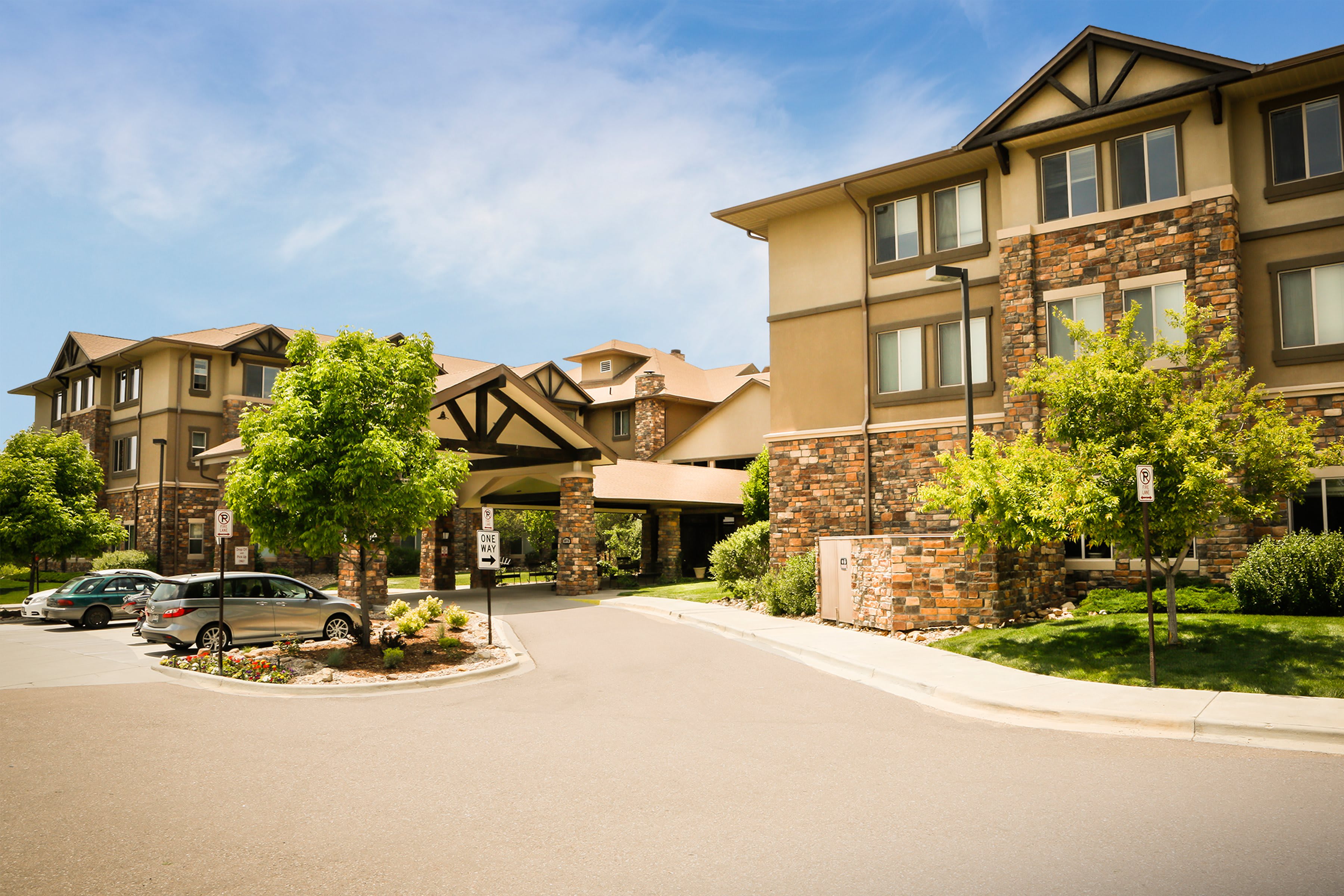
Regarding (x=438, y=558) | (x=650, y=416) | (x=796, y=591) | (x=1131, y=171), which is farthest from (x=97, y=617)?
(x=1131, y=171)

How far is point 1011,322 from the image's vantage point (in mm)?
20875

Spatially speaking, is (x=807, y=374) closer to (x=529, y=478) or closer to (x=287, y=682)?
(x=529, y=478)

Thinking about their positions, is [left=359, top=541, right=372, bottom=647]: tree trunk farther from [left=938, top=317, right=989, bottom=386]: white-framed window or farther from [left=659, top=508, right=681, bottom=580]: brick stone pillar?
[left=659, top=508, right=681, bottom=580]: brick stone pillar

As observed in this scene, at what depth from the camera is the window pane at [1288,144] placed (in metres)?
18.4

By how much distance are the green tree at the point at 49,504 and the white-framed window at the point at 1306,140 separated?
36666mm

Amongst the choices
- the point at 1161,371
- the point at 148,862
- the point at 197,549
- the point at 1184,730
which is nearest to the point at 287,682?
the point at 148,862

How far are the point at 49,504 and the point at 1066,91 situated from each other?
33.5 m

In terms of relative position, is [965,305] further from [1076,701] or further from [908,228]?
[1076,701]

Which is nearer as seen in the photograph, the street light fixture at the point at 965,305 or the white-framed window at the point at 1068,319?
the street light fixture at the point at 965,305

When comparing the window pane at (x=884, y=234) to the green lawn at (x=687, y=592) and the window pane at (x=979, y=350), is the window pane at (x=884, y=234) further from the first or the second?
the green lawn at (x=687, y=592)

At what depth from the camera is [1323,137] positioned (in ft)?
59.7

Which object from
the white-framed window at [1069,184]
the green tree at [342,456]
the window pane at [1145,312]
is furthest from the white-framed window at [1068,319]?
the green tree at [342,456]

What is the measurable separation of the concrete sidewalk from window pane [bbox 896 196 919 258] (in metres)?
11.3

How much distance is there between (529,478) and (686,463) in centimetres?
941
